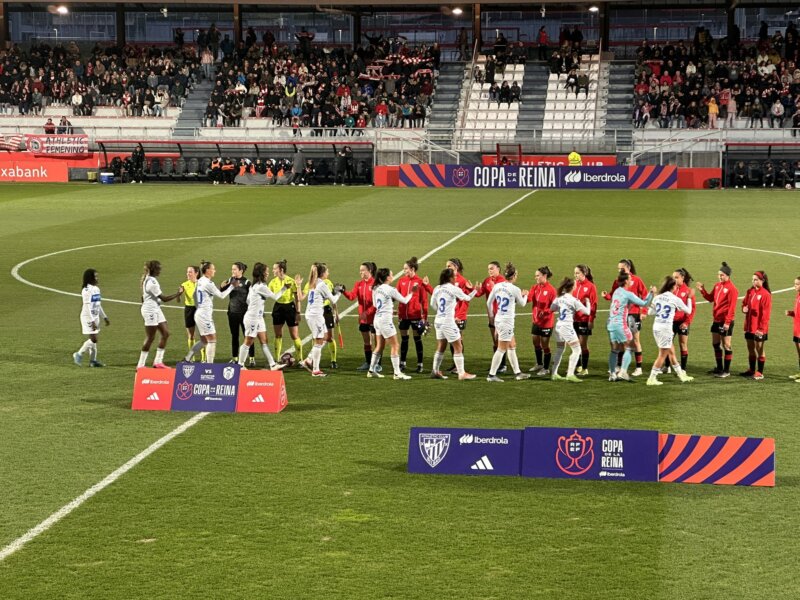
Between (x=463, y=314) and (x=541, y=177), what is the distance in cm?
3577

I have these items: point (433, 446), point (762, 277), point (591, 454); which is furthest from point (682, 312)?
point (433, 446)

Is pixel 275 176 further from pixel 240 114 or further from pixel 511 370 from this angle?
pixel 511 370

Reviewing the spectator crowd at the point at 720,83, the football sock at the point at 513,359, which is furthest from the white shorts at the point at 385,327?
the spectator crowd at the point at 720,83

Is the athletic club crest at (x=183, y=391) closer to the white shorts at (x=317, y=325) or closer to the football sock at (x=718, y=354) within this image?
the white shorts at (x=317, y=325)

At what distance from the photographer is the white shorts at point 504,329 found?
17031 mm

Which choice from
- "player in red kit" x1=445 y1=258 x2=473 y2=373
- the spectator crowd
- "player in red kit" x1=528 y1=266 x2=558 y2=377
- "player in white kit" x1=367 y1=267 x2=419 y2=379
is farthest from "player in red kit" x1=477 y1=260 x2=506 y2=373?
the spectator crowd

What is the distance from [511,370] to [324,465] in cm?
568

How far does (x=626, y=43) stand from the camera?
7056 cm

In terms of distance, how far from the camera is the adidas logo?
13.0 meters

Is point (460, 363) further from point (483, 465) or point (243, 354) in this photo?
point (483, 465)

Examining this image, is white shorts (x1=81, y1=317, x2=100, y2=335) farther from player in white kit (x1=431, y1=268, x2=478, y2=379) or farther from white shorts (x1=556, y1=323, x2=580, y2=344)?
white shorts (x1=556, y1=323, x2=580, y2=344)

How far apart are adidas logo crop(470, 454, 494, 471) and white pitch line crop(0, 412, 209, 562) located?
142 inches

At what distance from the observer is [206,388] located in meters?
15.7

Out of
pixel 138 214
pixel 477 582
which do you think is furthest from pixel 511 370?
pixel 138 214
